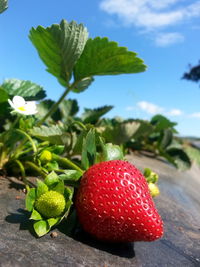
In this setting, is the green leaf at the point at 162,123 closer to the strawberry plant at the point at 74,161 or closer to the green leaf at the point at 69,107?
the green leaf at the point at 69,107

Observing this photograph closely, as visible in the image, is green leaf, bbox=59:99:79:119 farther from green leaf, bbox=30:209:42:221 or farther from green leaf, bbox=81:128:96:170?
green leaf, bbox=30:209:42:221

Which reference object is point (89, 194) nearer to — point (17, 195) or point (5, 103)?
point (17, 195)

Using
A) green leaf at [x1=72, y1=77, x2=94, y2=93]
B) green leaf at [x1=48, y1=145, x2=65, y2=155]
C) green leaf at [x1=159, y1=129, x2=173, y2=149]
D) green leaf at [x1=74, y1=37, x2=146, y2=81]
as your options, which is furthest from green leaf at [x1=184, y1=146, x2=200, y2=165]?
green leaf at [x1=48, y1=145, x2=65, y2=155]

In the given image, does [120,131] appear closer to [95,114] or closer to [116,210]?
[95,114]

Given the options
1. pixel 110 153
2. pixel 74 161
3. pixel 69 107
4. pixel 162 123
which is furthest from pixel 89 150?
pixel 162 123

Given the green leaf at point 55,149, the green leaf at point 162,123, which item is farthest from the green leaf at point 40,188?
the green leaf at point 162,123

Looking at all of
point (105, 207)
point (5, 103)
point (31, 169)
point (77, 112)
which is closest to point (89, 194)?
point (105, 207)
